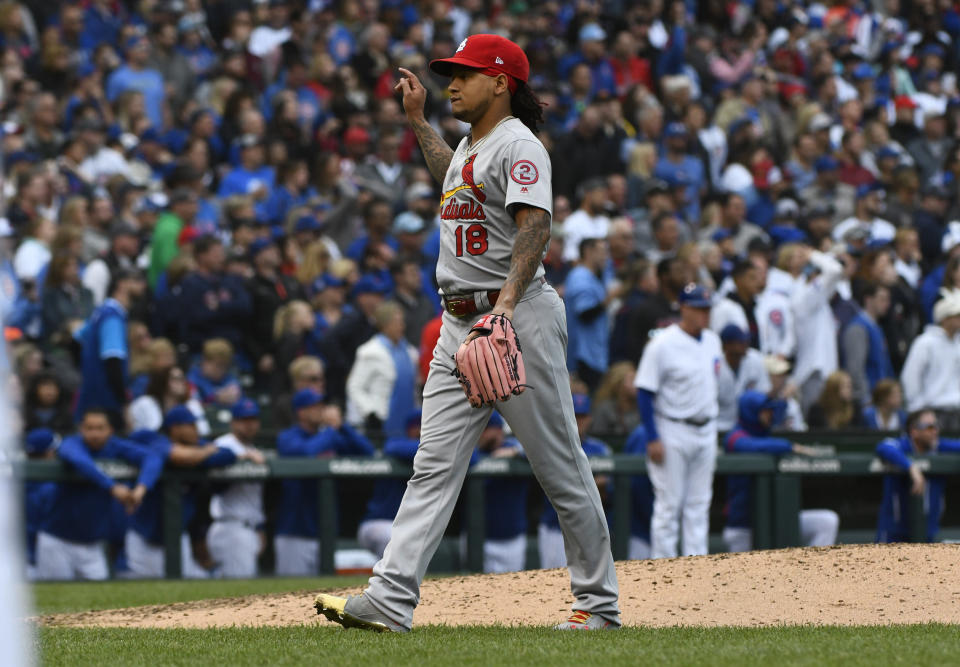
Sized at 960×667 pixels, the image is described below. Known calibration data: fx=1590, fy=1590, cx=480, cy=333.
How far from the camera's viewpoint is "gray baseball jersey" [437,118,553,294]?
17.8 feet

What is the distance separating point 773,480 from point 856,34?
1277 centimetres

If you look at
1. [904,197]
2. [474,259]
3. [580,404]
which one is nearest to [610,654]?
[474,259]

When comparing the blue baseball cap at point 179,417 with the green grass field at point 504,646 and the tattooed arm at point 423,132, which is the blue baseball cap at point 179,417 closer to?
the green grass field at point 504,646

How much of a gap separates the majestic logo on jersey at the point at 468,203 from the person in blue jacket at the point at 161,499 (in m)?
5.18

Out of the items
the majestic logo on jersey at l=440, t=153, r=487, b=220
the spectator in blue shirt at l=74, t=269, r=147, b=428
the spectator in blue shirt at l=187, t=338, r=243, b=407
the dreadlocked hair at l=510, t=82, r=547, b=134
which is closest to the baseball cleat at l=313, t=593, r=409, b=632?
the majestic logo on jersey at l=440, t=153, r=487, b=220

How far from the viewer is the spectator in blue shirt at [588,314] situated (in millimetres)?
12719

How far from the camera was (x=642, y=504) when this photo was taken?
439 inches

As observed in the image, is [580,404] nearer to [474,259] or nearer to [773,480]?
[773,480]

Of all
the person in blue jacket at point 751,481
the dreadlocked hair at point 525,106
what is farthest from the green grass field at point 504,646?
the person in blue jacket at point 751,481

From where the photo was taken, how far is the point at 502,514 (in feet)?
36.0

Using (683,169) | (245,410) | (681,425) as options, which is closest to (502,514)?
(681,425)

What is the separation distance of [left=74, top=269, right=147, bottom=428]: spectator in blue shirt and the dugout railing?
0.84m

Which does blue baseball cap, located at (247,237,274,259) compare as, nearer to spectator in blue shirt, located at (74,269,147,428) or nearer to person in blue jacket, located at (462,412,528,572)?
spectator in blue shirt, located at (74,269,147,428)

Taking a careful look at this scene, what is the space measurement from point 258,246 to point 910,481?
5.33 metres
